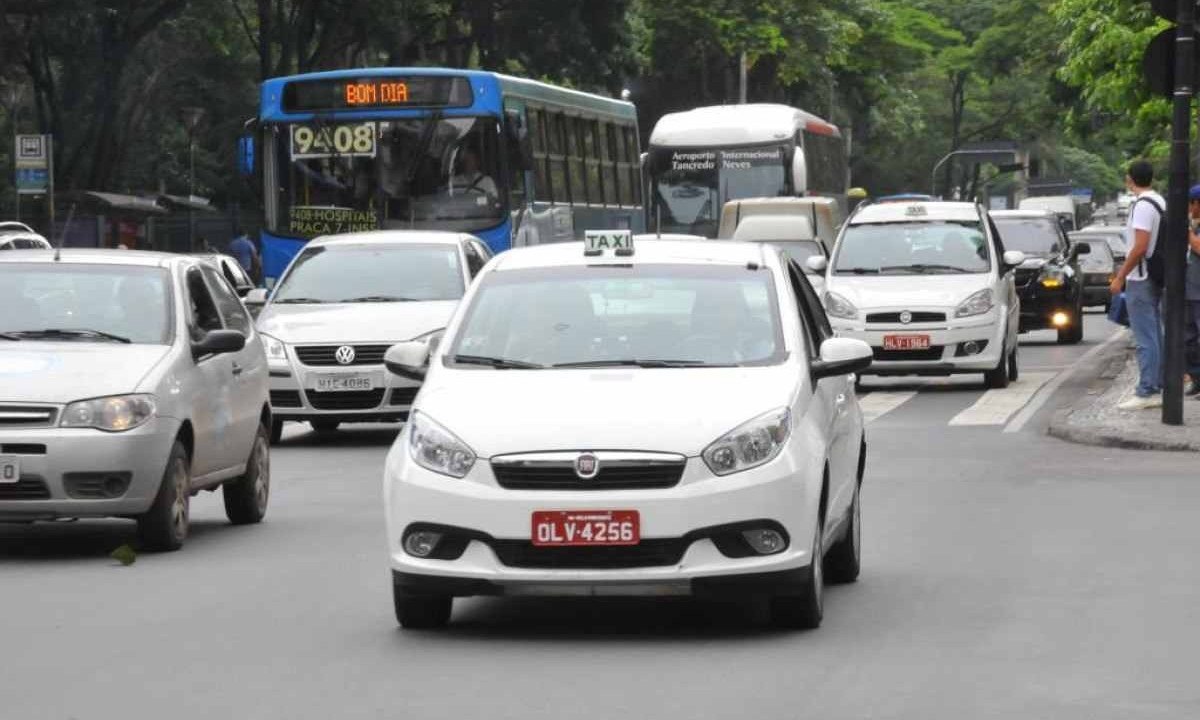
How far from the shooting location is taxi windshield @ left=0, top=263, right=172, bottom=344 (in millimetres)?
13414

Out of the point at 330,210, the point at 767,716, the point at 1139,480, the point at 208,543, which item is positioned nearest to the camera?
the point at 767,716

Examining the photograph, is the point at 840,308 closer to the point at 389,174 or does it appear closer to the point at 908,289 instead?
the point at 908,289

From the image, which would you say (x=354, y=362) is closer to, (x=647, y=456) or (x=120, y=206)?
(x=647, y=456)

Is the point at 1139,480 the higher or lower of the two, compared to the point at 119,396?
lower

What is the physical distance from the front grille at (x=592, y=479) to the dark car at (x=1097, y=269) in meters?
39.1

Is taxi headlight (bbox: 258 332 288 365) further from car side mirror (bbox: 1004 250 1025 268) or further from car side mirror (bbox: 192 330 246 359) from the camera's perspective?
car side mirror (bbox: 1004 250 1025 268)

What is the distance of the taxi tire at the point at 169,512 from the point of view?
1274 cm

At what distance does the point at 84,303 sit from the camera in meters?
13.6

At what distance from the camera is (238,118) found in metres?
71.7

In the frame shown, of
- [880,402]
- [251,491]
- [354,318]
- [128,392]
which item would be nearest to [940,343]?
[880,402]

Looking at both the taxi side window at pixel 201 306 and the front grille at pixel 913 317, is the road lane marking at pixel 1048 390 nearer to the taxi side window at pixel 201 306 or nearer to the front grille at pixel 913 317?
the front grille at pixel 913 317

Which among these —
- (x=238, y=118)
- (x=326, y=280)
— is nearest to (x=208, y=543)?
(x=326, y=280)

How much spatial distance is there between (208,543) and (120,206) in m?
40.8

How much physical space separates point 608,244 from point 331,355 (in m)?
9.31
